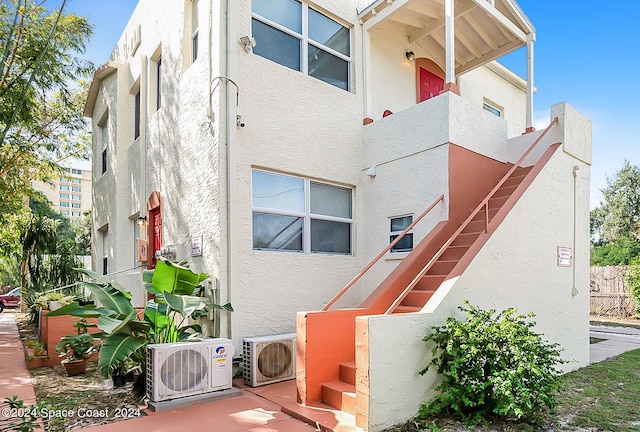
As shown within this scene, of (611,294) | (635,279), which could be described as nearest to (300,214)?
(635,279)

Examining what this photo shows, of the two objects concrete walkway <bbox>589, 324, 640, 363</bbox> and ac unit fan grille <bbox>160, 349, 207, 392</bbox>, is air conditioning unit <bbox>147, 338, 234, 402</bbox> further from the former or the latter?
concrete walkway <bbox>589, 324, 640, 363</bbox>

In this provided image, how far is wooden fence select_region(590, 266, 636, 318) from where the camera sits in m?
16.9

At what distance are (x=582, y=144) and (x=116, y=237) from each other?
36.8 feet

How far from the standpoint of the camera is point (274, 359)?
20.0 ft

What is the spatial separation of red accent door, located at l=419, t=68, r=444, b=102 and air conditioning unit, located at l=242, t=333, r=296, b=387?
23.3ft

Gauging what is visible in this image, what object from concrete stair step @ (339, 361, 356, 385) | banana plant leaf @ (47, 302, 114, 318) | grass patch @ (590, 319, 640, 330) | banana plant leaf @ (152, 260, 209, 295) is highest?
banana plant leaf @ (152, 260, 209, 295)

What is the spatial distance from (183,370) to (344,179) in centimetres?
457

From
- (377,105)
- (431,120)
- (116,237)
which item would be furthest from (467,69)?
(116,237)

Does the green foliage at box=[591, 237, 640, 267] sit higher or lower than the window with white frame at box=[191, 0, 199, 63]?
lower

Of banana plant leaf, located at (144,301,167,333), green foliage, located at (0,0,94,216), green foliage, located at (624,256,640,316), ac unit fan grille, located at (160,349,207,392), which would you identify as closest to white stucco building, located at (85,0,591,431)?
banana plant leaf, located at (144,301,167,333)

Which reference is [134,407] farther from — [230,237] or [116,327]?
[230,237]

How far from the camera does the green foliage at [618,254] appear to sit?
21859mm

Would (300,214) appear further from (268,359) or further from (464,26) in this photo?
(464,26)

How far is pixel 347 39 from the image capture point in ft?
29.2
